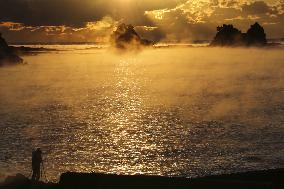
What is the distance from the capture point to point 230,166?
51.4m

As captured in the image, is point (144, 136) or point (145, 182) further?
point (144, 136)

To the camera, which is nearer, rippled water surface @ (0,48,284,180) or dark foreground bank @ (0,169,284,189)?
dark foreground bank @ (0,169,284,189)

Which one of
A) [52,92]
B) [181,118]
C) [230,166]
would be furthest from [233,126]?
[52,92]

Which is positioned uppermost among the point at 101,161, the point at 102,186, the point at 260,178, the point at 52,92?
the point at 102,186

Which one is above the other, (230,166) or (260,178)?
(260,178)

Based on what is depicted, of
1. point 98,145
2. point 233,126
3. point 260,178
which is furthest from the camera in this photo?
point 233,126

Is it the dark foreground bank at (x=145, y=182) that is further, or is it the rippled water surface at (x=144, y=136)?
the rippled water surface at (x=144, y=136)

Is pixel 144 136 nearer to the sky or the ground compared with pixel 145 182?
nearer to the ground

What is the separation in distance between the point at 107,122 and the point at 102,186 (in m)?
66.1

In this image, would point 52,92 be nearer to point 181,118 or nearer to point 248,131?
point 181,118

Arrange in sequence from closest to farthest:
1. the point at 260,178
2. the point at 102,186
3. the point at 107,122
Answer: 1. the point at 102,186
2. the point at 260,178
3. the point at 107,122

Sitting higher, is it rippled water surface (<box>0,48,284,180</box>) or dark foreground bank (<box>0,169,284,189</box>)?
dark foreground bank (<box>0,169,284,189</box>)

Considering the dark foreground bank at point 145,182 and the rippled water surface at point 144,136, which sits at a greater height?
the dark foreground bank at point 145,182

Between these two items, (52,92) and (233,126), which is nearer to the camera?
(233,126)
